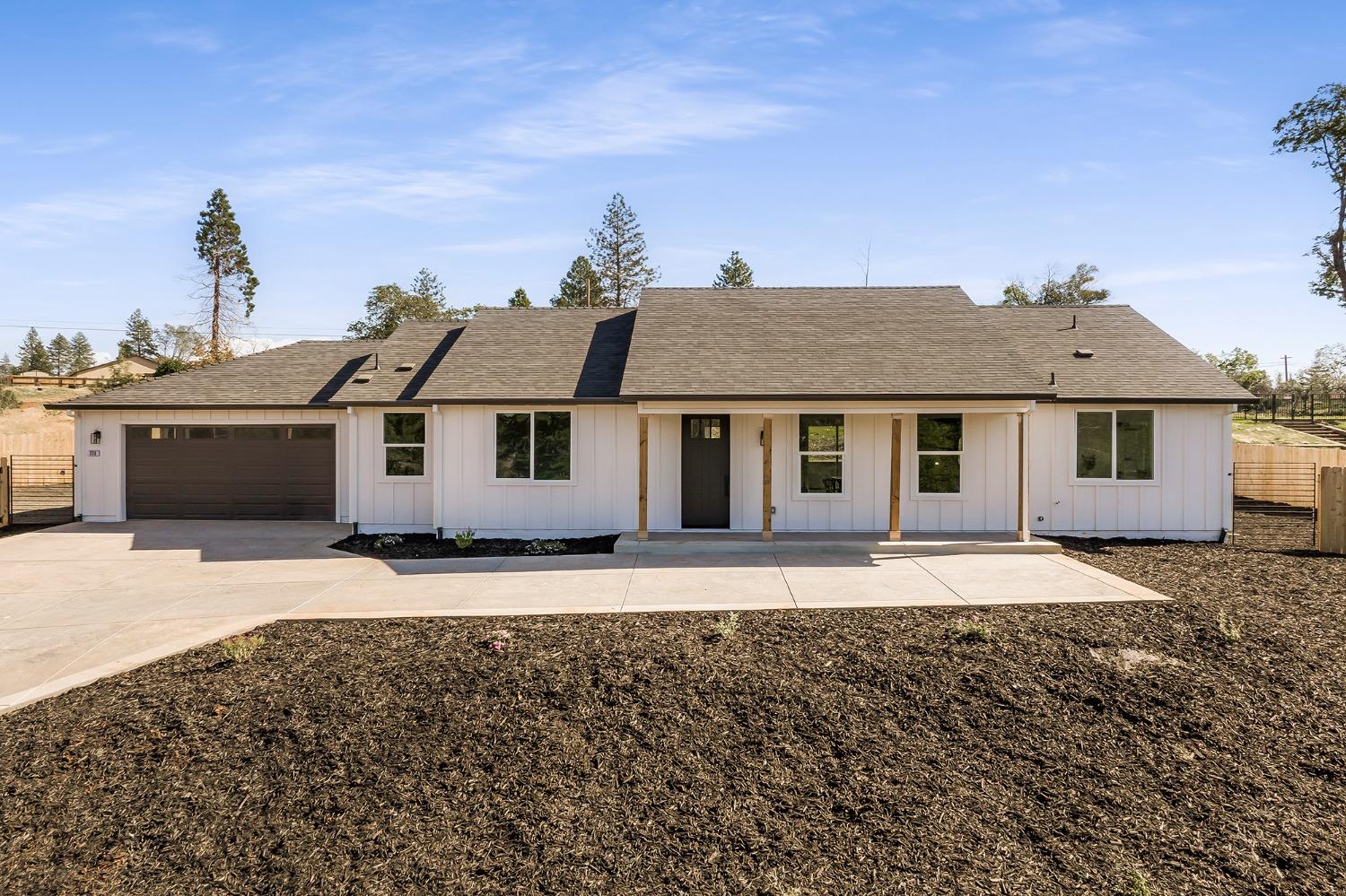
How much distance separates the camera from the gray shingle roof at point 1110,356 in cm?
1159

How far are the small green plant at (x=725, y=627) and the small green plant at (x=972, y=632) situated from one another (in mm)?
2010

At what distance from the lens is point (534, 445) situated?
12.1 m

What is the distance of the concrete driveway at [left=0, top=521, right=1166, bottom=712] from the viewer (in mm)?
6629

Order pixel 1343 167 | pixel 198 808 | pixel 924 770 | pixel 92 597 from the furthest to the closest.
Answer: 1. pixel 1343 167
2. pixel 92 597
3. pixel 924 770
4. pixel 198 808

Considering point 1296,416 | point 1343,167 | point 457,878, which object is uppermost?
point 1343,167

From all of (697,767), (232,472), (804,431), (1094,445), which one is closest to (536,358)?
(804,431)

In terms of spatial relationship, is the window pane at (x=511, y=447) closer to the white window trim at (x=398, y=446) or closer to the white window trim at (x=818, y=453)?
the white window trim at (x=398, y=446)

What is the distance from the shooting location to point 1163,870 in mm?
3484

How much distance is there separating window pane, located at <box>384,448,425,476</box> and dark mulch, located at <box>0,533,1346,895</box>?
A: 6604 millimetres

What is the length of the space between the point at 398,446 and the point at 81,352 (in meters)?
131

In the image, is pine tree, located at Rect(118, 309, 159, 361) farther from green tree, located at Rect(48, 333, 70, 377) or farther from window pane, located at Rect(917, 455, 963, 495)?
window pane, located at Rect(917, 455, 963, 495)

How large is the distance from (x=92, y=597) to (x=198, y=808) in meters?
5.86

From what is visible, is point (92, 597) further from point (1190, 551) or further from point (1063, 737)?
point (1190, 551)

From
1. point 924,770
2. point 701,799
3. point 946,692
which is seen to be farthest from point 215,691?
point 946,692
